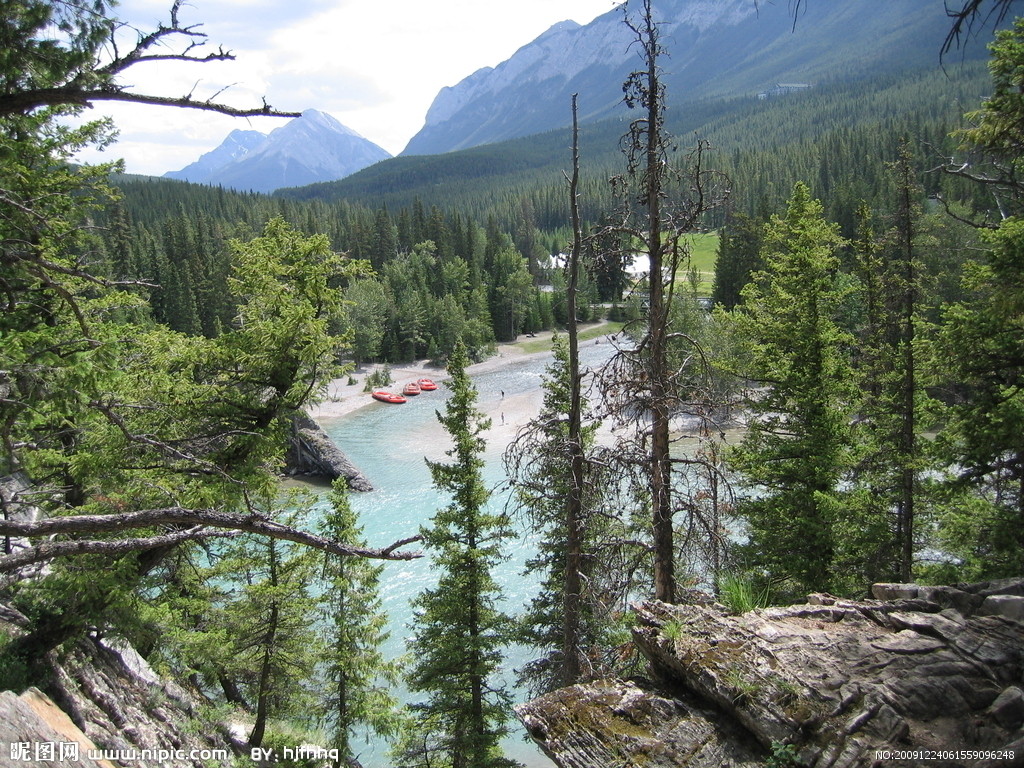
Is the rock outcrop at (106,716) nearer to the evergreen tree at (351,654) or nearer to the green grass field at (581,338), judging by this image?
the evergreen tree at (351,654)

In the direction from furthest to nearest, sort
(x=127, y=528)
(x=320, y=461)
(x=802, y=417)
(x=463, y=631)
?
(x=320, y=461), (x=463, y=631), (x=802, y=417), (x=127, y=528)

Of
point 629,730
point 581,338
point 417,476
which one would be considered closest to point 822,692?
point 629,730

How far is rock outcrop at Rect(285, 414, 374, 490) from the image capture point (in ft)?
128

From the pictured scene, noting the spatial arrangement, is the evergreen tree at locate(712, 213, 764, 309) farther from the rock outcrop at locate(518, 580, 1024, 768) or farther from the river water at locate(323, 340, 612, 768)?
the rock outcrop at locate(518, 580, 1024, 768)

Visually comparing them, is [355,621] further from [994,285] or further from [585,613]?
[994,285]

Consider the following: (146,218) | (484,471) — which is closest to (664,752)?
(484,471)

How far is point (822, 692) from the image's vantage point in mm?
6152

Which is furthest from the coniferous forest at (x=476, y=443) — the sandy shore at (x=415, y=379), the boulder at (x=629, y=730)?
the sandy shore at (x=415, y=379)

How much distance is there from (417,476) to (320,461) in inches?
239

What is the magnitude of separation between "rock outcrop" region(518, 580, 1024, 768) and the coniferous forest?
126 centimetres

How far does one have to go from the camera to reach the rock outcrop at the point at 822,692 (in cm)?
563

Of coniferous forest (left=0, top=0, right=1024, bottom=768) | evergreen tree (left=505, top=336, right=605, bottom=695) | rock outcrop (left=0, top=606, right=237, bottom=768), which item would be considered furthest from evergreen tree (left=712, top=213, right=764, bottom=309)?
rock outcrop (left=0, top=606, right=237, bottom=768)

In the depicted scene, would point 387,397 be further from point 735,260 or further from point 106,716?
point 106,716

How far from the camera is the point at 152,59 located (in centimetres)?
524
